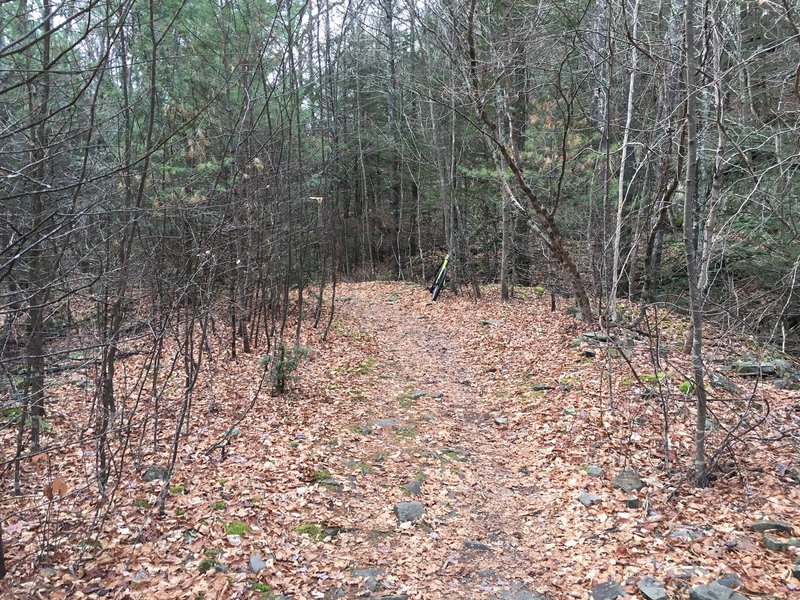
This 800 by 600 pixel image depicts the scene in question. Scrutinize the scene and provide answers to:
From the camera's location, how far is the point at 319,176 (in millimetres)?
13641

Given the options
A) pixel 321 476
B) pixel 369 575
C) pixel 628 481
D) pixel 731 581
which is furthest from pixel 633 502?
pixel 321 476

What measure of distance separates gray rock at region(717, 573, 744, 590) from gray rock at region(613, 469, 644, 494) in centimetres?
133

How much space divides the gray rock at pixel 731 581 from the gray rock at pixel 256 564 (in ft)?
11.3

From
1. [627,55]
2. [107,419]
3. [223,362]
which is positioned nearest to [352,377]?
[223,362]

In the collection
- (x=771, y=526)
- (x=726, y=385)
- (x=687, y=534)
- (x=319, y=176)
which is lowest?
(x=687, y=534)

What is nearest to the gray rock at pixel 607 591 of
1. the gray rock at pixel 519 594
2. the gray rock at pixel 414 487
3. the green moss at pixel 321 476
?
the gray rock at pixel 519 594

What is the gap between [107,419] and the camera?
191 inches

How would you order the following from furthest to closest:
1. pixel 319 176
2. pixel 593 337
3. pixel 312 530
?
pixel 319 176, pixel 593 337, pixel 312 530

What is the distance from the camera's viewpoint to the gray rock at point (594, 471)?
538 centimetres

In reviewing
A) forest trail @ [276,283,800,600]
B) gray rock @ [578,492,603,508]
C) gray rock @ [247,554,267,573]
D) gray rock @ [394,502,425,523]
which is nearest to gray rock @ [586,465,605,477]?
forest trail @ [276,283,800,600]

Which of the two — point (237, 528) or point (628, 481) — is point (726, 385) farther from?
point (237, 528)

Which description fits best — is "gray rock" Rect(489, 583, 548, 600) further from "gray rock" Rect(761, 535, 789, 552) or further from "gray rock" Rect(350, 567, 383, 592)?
"gray rock" Rect(761, 535, 789, 552)

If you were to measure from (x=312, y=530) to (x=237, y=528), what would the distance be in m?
0.67

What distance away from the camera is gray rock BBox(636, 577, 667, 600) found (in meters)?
3.57
